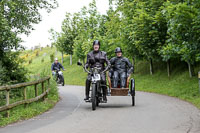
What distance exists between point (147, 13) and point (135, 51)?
5974 mm

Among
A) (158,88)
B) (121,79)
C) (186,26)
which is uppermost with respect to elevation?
(186,26)

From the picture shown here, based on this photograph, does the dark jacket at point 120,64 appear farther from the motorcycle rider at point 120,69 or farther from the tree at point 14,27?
the tree at point 14,27

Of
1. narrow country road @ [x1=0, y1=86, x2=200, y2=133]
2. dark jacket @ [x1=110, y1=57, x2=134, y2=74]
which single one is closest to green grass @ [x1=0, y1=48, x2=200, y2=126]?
narrow country road @ [x1=0, y1=86, x2=200, y2=133]

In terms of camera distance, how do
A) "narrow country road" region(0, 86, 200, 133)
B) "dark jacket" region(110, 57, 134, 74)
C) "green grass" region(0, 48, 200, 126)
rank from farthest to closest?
"dark jacket" region(110, 57, 134, 74)
"green grass" region(0, 48, 200, 126)
"narrow country road" region(0, 86, 200, 133)

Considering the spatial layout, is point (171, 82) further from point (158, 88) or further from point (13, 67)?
point (13, 67)

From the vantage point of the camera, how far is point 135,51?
28188mm

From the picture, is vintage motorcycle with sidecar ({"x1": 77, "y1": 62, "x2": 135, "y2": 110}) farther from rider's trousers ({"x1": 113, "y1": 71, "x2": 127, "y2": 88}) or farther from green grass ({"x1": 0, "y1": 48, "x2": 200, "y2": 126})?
green grass ({"x1": 0, "y1": 48, "x2": 200, "y2": 126})

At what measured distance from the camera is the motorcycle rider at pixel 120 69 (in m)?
11.8

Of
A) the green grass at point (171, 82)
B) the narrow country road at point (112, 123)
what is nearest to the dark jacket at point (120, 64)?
the narrow country road at point (112, 123)

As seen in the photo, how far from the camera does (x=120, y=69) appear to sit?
11945 mm

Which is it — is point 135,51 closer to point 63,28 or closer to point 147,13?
point 147,13

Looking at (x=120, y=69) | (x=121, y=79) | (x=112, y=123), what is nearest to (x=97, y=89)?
(x=121, y=79)

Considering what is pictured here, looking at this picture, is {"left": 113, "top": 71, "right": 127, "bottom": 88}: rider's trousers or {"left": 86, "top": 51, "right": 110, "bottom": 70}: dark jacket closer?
{"left": 86, "top": 51, "right": 110, "bottom": 70}: dark jacket

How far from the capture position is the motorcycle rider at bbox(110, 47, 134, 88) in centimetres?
1176
